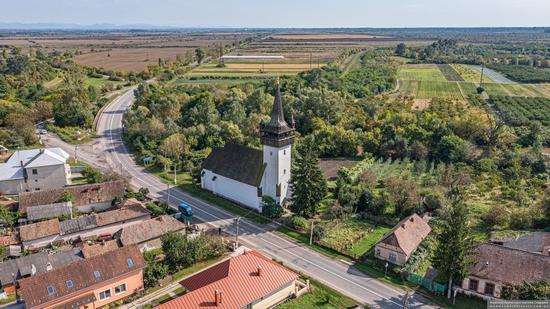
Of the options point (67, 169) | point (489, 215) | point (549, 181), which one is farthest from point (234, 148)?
point (549, 181)

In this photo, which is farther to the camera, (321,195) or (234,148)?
(234,148)

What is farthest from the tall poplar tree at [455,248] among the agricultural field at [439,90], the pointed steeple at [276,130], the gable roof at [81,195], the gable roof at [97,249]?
the agricultural field at [439,90]

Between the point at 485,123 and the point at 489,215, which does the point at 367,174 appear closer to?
the point at 489,215

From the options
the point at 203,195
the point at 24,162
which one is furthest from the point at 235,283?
the point at 24,162

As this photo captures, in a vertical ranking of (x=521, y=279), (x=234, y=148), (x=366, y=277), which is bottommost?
(x=366, y=277)

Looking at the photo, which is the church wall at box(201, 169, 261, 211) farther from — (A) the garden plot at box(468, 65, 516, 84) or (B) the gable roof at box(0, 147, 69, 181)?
(A) the garden plot at box(468, 65, 516, 84)

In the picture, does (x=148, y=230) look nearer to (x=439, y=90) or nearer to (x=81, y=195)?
(x=81, y=195)
